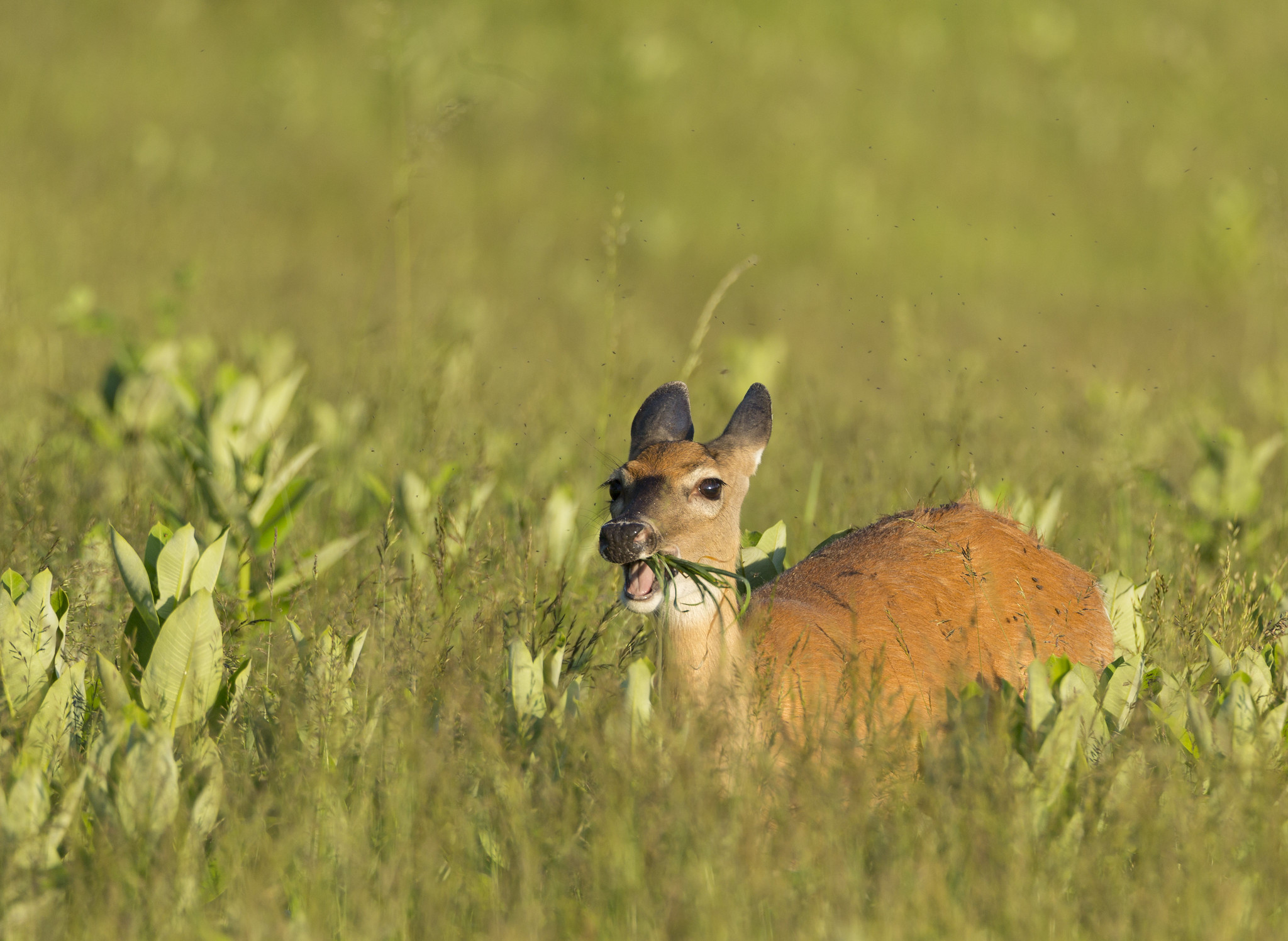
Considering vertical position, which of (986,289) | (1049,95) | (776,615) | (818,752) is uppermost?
(1049,95)

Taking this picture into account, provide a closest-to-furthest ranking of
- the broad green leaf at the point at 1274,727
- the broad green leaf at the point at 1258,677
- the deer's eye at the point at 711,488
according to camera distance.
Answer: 1. the broad green leaf at the point at 1274,727
2. the broad green leaf at the point at 1258,677
3. the deer's eye at the point at 711,488

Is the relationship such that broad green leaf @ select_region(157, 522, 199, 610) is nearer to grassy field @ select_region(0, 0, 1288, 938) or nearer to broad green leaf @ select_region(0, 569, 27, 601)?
grassy field @ select_region(0, 0, 1288, 938)

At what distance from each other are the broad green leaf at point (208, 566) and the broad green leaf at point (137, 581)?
0.37 ft

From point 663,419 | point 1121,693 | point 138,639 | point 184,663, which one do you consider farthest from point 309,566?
point 1121,693

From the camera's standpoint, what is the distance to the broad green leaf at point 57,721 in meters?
2.62

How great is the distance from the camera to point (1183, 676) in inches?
123

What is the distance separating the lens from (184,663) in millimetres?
2754

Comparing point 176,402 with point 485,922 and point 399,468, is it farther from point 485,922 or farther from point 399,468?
point 485,922

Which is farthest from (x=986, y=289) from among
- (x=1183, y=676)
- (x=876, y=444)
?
(x=1183, y=676)

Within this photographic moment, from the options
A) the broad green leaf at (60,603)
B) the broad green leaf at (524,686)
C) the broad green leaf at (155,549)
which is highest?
the broad green leaf at (155,549)

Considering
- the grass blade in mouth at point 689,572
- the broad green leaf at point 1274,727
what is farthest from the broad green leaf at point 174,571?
the broad green leaf at point 1274,727

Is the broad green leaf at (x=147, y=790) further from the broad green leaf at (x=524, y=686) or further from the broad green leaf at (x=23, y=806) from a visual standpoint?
the broad green leaf at (x=524, y=686)

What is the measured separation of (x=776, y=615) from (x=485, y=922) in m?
Result: 1.26

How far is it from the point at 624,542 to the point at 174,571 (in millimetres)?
1163
